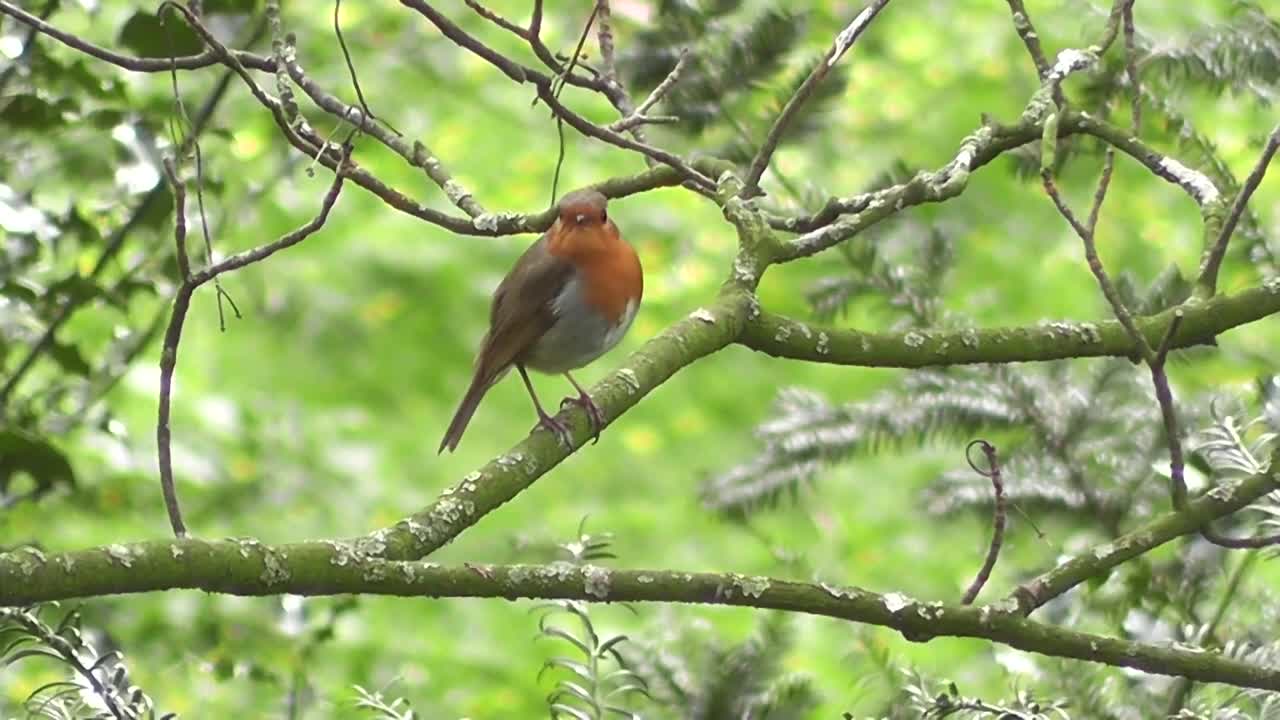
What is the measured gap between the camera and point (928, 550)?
5281 millimetres

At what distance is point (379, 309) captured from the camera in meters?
6.18

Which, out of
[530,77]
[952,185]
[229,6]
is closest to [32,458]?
[229,6]

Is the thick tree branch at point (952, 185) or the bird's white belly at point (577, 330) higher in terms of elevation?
the bird's white belly at point (577, 330)

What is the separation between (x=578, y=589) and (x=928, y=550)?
3804mm

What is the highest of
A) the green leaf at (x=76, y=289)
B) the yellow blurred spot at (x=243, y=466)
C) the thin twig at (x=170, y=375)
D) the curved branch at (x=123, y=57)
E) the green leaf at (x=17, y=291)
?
the yellow blurred spot at (x=243, y=466)

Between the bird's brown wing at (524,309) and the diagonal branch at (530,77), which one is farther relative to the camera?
the bird's brown wing at (524,309)

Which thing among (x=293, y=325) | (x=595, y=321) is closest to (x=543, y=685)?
(x=595, y=321)

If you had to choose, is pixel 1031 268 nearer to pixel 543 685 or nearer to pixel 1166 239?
pixel 1166 239

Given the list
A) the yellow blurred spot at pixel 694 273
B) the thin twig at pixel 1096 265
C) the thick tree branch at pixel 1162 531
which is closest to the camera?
the thin twig at pixel 1096 265

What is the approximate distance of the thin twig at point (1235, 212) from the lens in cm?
198

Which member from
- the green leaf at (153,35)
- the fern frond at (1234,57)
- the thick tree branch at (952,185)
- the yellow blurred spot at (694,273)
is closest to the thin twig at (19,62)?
the green leaf at (153,35)

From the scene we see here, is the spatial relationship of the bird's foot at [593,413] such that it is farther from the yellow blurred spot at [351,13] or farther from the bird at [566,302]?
the yellow blurred spot at [351,13]

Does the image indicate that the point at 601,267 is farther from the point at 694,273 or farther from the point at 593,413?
the point at 694,273

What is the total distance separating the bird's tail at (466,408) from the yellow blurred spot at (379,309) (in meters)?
3.06
